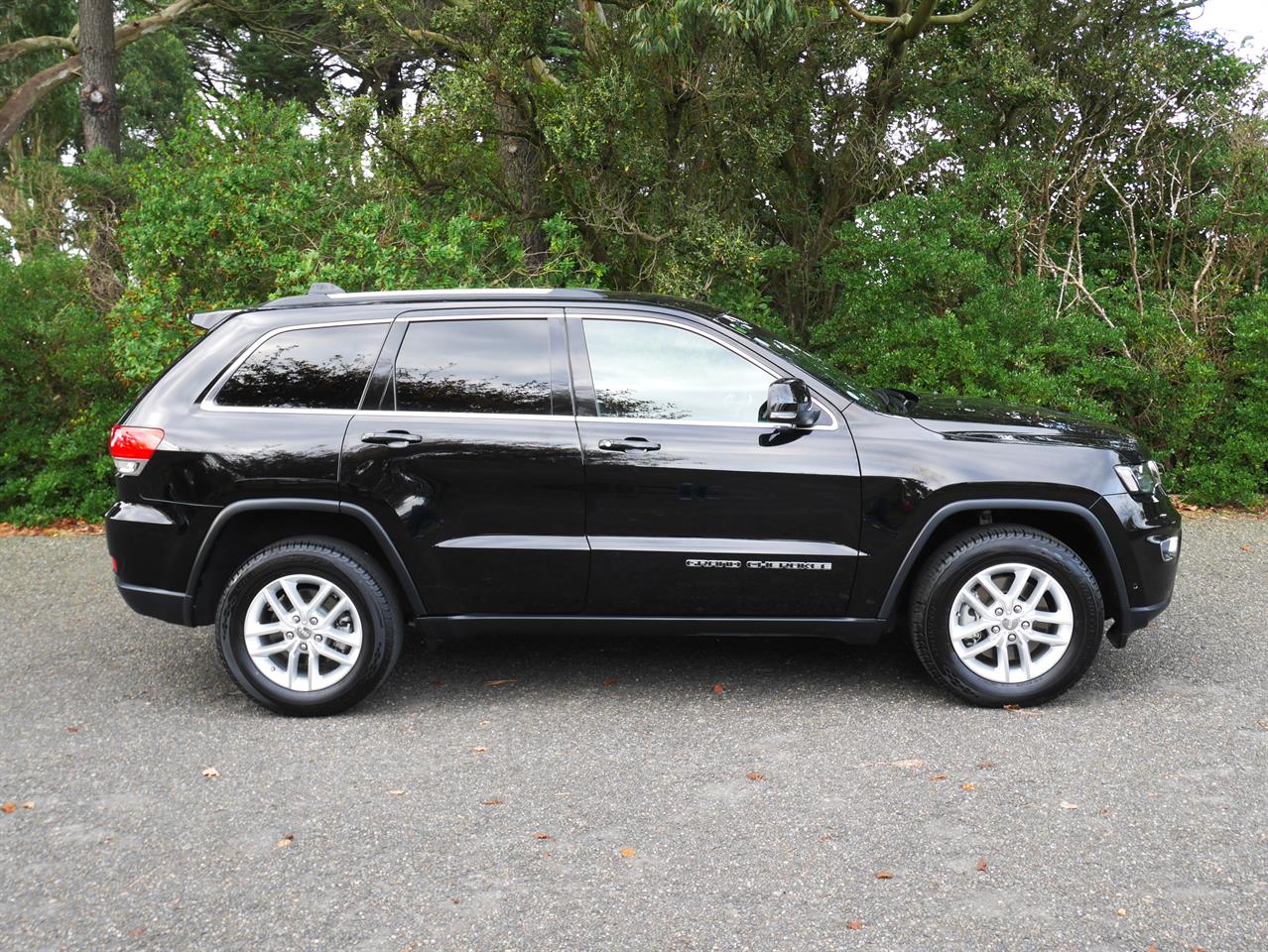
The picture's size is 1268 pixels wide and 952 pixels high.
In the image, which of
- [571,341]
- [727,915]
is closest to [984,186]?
[571,341]

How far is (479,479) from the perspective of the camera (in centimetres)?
484

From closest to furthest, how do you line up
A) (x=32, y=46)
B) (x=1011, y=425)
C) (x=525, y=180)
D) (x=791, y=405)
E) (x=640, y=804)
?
1. (x=640, y=804)
2. (x=791, y=405)
3. (x=1011, y=425)
4. (x=525, y=180)
5. (x=32, y=46)

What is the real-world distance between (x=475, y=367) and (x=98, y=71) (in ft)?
58.5

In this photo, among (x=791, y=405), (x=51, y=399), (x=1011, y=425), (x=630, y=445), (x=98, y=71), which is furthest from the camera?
(x=98, y=71)

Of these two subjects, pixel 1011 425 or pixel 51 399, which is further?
pixel 51 399

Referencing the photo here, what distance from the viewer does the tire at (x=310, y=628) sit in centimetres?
485

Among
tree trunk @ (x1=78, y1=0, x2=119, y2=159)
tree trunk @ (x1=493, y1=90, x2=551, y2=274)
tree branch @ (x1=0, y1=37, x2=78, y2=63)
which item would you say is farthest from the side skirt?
tree branch @ (x1=0, y1=37, x2=78, y2=63)

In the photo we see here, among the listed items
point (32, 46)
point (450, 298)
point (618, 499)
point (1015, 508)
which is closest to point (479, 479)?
point (618, 499)

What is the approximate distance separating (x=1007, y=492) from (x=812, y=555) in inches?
34.1

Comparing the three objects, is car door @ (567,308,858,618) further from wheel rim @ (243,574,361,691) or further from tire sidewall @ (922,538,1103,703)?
wheel rim @ (243,574,361,691)

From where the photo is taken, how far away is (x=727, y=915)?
3318mm

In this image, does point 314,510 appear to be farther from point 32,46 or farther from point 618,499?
point 32,46

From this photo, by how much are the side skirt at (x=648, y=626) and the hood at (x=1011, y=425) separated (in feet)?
2.99

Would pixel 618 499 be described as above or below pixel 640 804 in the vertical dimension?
above
